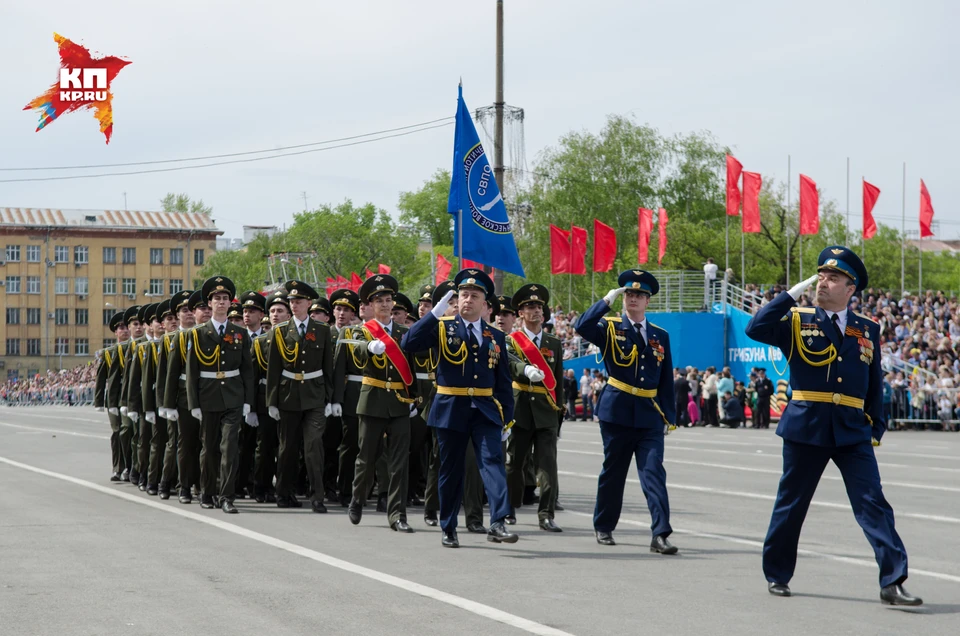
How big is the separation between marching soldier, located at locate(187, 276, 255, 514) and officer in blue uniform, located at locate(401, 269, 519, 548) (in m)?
3.21

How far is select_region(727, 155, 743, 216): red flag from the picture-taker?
42.5 meters

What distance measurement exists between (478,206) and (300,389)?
383cm

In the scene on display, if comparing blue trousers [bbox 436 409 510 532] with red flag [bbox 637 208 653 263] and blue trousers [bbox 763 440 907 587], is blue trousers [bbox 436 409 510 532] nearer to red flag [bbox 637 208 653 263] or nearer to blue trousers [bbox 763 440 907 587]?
blue trousers [bbox 763 440 907 587]

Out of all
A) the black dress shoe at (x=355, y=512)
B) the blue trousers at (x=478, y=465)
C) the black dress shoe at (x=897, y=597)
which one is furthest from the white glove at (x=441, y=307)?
the black dress shoe at (x=897, y=597)

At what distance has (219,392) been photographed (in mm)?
12734

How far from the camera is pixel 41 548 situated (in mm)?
9805

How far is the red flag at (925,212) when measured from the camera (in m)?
43.7

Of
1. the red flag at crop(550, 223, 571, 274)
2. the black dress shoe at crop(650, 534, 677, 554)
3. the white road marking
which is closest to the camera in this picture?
the white road marking

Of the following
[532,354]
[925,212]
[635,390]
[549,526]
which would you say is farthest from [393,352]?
[925,212]

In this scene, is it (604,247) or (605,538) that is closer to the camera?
(605,538)

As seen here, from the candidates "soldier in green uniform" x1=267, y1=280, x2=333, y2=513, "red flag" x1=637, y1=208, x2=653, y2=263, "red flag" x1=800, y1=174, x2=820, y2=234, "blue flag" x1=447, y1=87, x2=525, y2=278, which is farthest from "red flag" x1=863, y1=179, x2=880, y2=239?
"soldier in green uniform" x1=267, y1=280, x2=333, y2=513

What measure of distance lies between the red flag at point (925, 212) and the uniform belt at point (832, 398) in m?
37.3

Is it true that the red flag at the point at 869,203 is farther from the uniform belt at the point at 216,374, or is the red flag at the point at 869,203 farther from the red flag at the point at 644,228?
the uniform belt at the point at 216,374

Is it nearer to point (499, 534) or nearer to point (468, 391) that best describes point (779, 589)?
point (499, 534)
